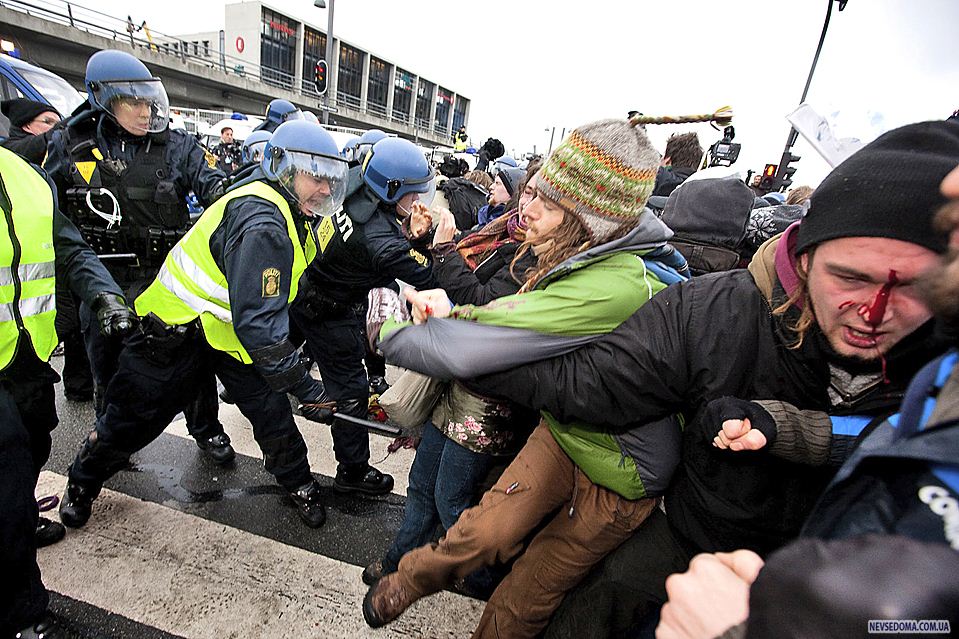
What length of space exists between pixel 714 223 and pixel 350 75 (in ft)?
206

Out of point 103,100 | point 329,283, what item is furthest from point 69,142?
point 329,283

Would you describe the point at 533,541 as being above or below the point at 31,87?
below

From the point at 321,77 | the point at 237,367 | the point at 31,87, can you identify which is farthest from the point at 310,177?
the point at 321,77

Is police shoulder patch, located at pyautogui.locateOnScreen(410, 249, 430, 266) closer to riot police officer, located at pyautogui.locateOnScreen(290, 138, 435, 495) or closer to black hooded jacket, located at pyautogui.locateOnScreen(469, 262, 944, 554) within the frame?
riot police officer, located at pyautogui.locateOnScreen(290, 138, 435, 495)

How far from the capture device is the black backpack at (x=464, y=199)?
5000 millimetres

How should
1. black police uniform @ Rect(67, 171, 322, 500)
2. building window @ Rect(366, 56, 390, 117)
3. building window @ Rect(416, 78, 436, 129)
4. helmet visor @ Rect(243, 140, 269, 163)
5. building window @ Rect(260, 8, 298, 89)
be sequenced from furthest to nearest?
building window @ Rect(416, 78, 436, 129) < building window @ Rect(366, 56, 390, 117) < building window @ Rect(260, 8, 298, 89) < helmet visor @ Rect(243, 140, 269, 163) < black police uniform @ Rect(67, 171, 322, 500)

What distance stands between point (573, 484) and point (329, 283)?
1.88 m

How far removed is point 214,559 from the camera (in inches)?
90.4

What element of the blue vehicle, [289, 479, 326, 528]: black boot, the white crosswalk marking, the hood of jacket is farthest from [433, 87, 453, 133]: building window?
the hood of jacket

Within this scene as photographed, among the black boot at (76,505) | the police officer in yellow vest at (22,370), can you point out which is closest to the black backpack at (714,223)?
the police officer in yellow vest at (22,370)

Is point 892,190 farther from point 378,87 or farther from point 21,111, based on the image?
point 378,87

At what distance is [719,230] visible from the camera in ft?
7.51

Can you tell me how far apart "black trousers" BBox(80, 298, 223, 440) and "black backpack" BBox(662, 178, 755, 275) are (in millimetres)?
2660

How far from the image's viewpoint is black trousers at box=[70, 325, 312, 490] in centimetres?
227
